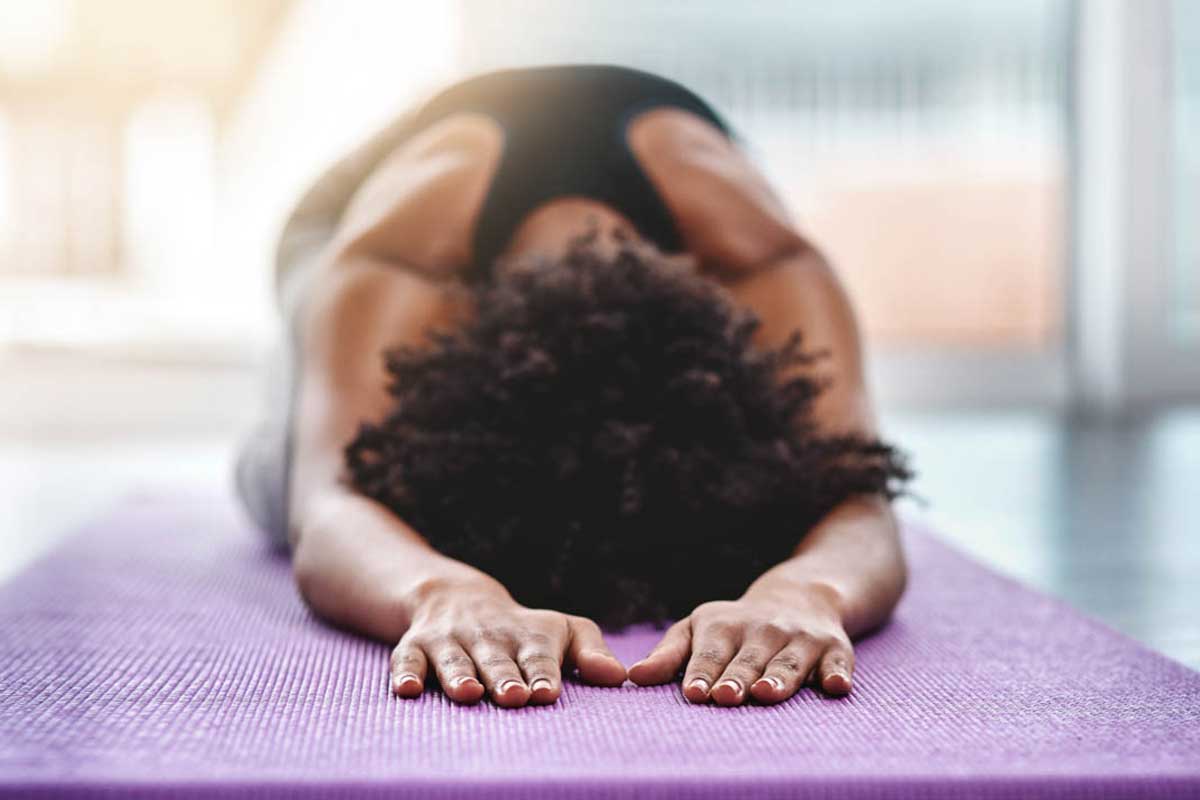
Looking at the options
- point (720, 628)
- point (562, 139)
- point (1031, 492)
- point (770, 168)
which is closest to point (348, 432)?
point (562, 139)

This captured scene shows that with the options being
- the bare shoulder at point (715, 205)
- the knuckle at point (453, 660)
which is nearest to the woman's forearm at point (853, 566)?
the knuckle at point (453, 660)

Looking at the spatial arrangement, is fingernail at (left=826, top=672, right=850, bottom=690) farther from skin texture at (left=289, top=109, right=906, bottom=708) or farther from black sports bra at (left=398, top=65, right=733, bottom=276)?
black sports bra at (left=398, top=65, right=733, bottom=276)

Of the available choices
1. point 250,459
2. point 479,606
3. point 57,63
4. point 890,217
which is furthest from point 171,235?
point 479,606

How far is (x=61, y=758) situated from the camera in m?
0.71

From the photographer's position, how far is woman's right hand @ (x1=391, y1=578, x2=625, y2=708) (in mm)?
Result: 829

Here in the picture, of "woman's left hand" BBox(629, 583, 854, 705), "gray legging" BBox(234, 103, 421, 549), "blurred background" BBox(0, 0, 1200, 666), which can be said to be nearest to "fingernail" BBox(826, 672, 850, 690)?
"woman's left hand" BBox(629, 583, 854, 705)

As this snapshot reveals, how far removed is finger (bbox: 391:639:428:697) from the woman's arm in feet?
0.46

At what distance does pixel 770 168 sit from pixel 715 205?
261 cm

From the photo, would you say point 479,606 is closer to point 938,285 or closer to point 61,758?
point 61,758

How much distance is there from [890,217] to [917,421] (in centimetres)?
108

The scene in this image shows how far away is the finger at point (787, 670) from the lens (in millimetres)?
833

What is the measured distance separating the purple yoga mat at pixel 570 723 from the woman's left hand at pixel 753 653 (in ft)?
0.04

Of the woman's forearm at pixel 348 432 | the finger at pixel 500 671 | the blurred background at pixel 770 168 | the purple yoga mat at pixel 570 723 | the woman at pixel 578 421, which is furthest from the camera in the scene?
the blurred background at pixel 770 168

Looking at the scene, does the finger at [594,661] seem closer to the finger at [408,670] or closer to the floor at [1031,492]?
the finger at [408,670]
